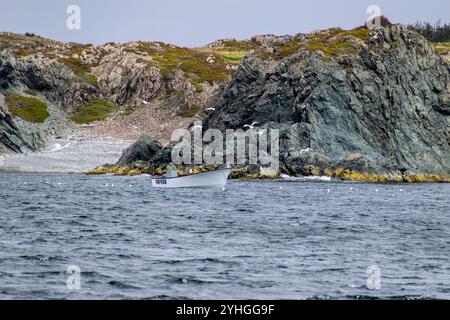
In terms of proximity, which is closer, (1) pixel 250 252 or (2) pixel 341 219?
(1) pixel 250 252

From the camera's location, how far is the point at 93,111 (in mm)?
167000

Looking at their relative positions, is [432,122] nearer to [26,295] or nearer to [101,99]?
[101,99]

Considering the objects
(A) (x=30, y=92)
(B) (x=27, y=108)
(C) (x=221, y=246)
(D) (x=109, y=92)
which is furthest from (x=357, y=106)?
(A) (x=30, y=92)

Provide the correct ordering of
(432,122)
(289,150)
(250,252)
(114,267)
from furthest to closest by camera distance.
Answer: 1. (432,122)
2. (289,150)
3. (250,252)
4. (114,267)

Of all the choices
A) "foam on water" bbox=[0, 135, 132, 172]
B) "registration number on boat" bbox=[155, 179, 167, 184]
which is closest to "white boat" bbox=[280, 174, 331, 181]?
"registration number on boat" bbox=[155, 179, 167, 184]

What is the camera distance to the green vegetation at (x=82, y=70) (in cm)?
18700

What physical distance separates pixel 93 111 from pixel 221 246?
130966 millimetres

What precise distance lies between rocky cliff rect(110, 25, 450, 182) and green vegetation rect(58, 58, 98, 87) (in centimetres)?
6250

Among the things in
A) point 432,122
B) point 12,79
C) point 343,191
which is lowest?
point 343,191

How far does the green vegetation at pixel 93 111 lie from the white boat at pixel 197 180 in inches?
2865

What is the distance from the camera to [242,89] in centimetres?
12912

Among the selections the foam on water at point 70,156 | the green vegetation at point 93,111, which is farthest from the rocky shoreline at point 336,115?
the green vegetation at point 93,111

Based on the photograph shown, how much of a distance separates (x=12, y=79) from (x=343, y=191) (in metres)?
106
